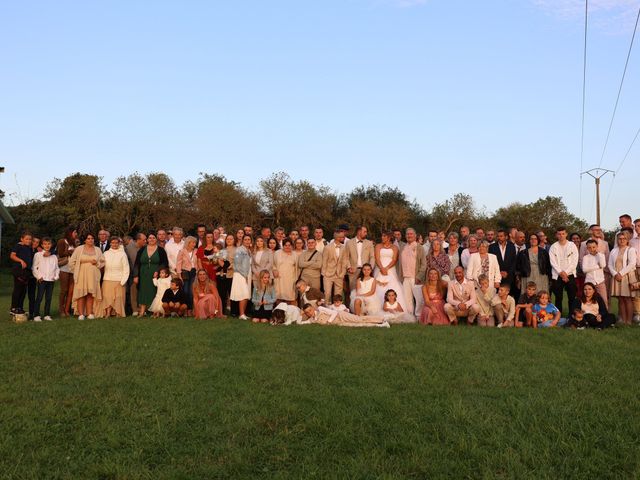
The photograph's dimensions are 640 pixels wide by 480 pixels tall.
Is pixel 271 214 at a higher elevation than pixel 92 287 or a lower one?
higher

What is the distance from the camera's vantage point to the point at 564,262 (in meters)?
11.6

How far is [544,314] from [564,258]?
4.45 ft

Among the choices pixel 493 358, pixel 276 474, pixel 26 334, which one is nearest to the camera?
pixel 276 474

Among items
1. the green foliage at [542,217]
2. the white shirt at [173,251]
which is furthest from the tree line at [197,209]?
the white shirt at [173,251]

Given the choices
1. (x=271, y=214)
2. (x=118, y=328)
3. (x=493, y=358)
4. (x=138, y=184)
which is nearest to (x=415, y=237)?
(x=493, y=358)

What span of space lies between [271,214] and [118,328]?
3671cm

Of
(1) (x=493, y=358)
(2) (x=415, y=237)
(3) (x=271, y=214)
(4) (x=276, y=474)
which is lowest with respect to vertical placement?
(4) (x=276, y=474)

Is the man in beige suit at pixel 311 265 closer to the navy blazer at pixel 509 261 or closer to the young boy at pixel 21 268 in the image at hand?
the navy blazer at pixel 509 261

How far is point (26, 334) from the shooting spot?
9.42m

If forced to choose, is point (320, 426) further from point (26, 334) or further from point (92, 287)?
point (92, 287)

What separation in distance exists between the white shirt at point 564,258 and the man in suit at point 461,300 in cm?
167

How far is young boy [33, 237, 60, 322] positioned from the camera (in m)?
11.7

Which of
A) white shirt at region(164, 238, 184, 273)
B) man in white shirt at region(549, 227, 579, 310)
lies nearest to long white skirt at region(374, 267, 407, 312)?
man in white shirt at region(549, 227, 579, 310)

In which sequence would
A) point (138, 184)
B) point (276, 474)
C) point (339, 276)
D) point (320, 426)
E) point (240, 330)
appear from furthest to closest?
point (138, 184)
point (339, 276)
point (240, 330)
point (320, 426)
point (276, 474)
